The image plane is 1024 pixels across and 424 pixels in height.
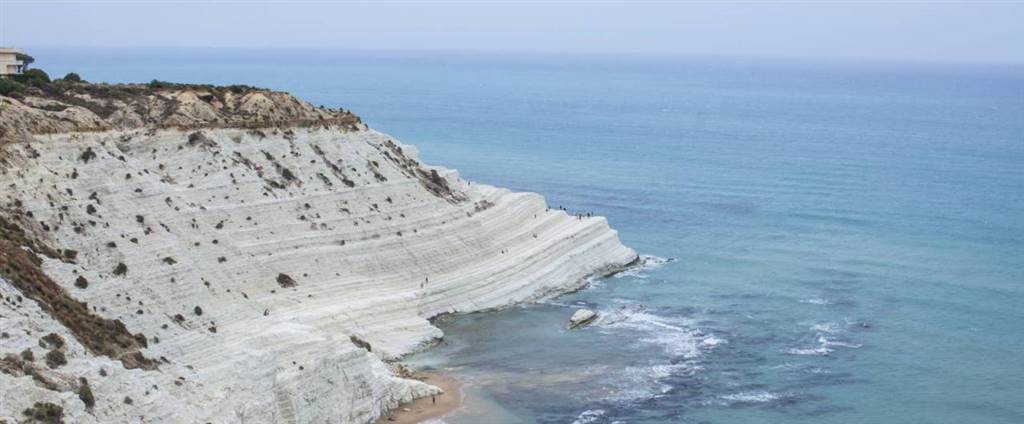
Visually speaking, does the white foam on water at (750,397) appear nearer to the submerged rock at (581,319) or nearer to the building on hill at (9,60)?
the submerged rock at (581,319)

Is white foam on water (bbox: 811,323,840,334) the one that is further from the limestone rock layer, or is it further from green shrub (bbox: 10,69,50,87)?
green shrub (bbox: 10,69,50,87)

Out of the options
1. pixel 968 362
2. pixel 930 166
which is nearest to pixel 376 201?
pixel 968 362

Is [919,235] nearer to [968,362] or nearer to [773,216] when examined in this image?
[773,216]

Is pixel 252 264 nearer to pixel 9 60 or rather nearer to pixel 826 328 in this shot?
pixel 826 328

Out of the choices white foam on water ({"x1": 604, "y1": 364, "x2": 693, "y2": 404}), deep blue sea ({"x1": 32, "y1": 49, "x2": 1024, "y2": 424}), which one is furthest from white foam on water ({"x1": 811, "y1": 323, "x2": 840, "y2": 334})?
white foam on water ({"x1": 604, "y1": 364, "x2": 693, "y2": 404})

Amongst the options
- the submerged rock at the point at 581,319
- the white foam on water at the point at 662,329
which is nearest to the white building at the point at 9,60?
the submerged rock at the point at 581,319

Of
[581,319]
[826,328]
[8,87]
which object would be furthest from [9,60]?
[826,328]
